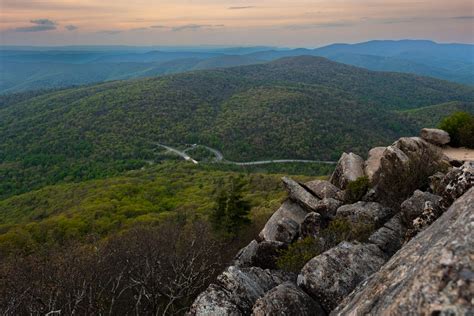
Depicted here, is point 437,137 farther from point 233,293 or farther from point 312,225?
point 233,293

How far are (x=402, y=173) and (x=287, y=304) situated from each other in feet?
49.8

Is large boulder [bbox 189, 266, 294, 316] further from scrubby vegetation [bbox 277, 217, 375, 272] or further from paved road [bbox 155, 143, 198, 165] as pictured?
paved road [bbox 155, 143, 198, 165]

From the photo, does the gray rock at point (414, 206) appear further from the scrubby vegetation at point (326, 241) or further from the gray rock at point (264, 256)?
the gray rock at point (264, 256)

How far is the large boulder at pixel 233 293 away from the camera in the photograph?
15.0 m

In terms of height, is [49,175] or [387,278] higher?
[387,278]

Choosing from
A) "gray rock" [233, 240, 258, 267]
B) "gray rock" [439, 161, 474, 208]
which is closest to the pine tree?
"gray rock" [233, 240, 258, 267]

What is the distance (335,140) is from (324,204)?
15468 cm

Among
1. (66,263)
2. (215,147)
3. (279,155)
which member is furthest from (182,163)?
(66,263)

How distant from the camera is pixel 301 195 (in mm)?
31844

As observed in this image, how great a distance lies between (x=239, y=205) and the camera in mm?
43875

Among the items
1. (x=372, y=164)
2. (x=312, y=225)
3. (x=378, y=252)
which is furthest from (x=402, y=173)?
(x=378, y=252)

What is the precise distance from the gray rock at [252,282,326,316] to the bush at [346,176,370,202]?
48.9 feet

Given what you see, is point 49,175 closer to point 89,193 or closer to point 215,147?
point 89,193

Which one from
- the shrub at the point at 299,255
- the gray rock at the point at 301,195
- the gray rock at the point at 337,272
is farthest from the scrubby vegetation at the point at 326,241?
the gray rock at the point at 301,195
